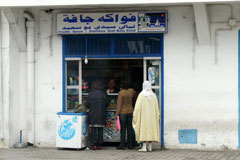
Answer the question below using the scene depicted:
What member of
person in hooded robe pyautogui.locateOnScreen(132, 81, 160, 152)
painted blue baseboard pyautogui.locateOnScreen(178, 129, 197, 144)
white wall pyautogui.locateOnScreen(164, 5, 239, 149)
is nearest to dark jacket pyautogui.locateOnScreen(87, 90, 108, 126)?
person in hooded robe pyautogui.locateOnScreen(132, 81, 160, 152)

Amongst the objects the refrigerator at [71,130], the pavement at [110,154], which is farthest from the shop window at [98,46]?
the pavement at [110,154]

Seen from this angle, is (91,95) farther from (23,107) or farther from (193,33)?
(193,33)

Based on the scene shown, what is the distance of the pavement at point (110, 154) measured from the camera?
381 inches

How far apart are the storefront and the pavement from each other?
1.09 meters

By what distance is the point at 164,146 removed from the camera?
1086cm

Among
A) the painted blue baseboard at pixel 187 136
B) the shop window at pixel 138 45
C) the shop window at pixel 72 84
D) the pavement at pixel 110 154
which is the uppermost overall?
the shop window at pixel 138 45

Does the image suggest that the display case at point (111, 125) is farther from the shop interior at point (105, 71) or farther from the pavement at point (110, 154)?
the pavement at point (110, 154)

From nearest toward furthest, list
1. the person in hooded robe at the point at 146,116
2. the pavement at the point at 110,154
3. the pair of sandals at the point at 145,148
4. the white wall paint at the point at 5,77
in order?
the pavement at the point at 110,154, the person in hooded robe at the point at 146,116, the pair of sandals at the point at 145,148, the white wall paint at the point at 5,77

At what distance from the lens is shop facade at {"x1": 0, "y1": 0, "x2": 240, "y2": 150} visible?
10586mm

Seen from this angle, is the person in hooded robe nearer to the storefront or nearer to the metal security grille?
the storefront

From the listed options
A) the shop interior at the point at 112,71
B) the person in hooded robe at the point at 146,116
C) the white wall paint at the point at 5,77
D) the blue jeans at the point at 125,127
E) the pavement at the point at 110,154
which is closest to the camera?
the pavement at the point at 110,154

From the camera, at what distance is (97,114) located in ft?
35.2

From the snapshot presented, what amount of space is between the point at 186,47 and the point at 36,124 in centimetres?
419

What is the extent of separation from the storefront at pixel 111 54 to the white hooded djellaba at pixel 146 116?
564mm
